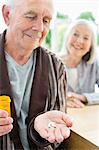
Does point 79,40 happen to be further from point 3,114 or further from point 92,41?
point 3,114

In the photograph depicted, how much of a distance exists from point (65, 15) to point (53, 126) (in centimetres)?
209

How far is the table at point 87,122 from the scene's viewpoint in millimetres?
1148

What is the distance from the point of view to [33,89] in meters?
1.14

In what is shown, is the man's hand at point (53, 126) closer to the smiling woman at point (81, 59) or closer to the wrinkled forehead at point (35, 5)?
the wrinkled forehead at point (35, 5)

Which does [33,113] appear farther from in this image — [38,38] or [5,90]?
[38,38]

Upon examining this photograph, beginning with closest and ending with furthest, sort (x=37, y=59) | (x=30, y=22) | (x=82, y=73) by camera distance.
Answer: (x=30, y=22) < (x=37, y=59) < (x=82, y=73)

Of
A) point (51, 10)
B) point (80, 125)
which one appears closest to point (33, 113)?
point (80, 125)

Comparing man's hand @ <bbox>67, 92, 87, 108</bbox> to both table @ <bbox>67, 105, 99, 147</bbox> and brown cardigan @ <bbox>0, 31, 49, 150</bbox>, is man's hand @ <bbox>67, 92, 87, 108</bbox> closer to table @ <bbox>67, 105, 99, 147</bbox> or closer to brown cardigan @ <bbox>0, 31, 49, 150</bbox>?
table @ <bbox>67, 105, 99, 147</bbox>

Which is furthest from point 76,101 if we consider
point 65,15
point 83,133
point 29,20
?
point 65,15

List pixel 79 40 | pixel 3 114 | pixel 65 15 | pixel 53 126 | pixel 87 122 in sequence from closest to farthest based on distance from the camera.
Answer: pixel 3 114 → pixel 53 126 → pixel 87 122 → pixel 79 40 → pixel 65 15

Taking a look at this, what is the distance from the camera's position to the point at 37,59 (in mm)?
1185

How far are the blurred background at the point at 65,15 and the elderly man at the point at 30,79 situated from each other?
1.62 meters

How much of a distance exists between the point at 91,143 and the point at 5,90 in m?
0.39

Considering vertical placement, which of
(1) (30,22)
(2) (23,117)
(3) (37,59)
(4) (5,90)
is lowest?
(2) (23,117)
